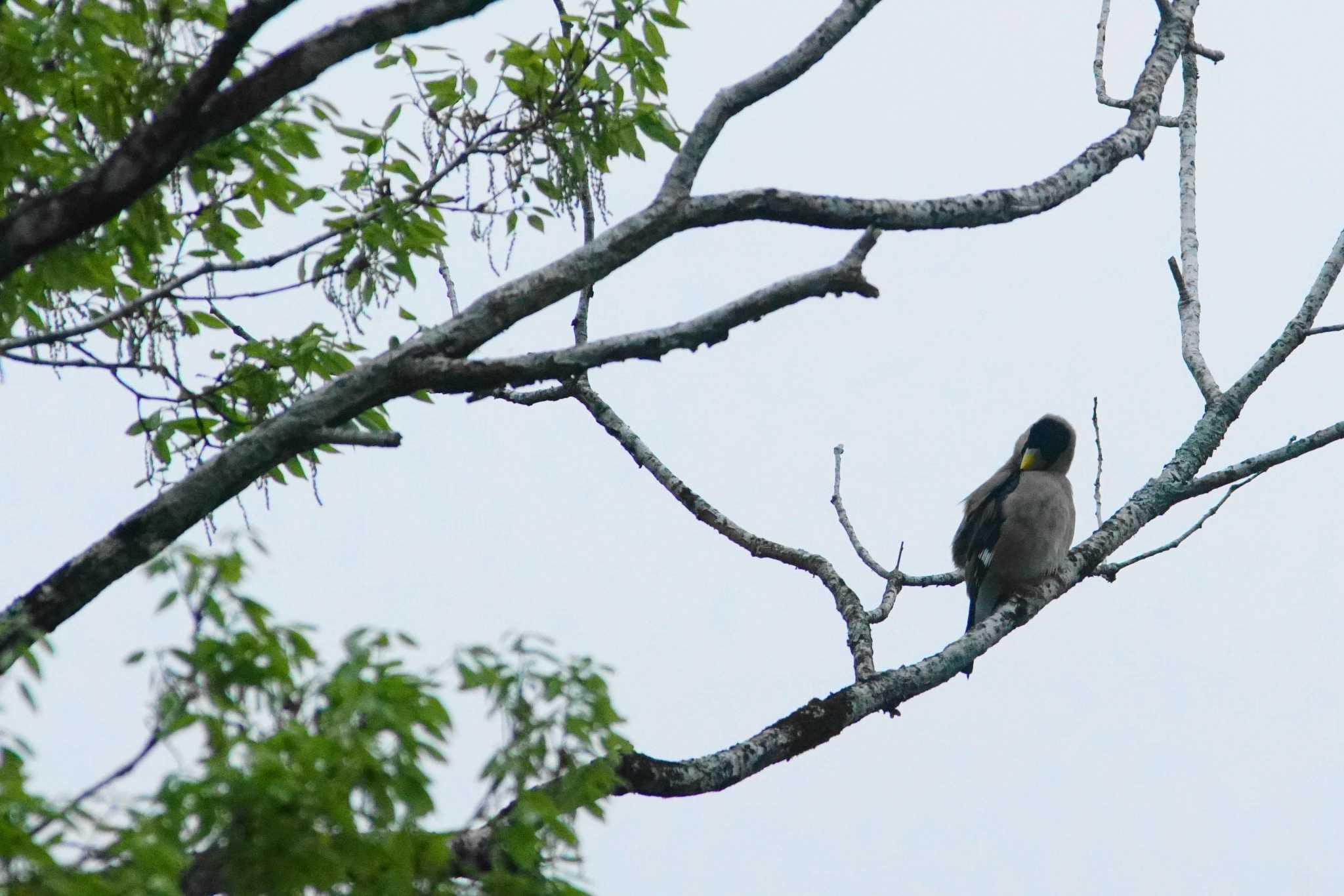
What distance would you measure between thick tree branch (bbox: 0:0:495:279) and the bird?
5.68m

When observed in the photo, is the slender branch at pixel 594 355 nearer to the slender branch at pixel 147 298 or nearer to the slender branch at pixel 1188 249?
the slender branch at pixel 147 298

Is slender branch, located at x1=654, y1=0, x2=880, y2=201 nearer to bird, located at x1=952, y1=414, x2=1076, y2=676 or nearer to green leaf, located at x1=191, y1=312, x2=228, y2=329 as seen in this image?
green leaf, located at x1=191, y1=312, x2=228, y2=329

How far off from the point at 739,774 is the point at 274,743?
199 centimetres

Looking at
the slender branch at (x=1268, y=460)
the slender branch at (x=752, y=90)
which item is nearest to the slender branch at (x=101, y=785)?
the slender branch at (x=752, y=90)

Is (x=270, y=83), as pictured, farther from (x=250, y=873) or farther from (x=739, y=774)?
(x=739, y=774)

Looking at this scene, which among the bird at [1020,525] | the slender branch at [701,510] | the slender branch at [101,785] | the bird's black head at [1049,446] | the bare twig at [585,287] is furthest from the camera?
the bird's black head at [1049,446]

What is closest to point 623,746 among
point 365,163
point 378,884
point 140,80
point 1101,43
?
point 378,884

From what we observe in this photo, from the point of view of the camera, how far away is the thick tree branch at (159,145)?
9.88 ft

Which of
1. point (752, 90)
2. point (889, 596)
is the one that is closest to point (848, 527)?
point (889, 596)

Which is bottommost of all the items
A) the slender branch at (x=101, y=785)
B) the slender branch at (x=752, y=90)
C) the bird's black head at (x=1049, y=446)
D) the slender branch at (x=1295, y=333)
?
the slender branch at (x=101, y=785)

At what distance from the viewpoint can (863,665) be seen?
5.29 metres

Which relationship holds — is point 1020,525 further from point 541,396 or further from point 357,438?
point 357,438

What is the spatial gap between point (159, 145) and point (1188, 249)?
17.6ft

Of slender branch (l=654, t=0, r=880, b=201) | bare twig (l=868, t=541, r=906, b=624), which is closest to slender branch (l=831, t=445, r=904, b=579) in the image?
bare twig (l=868, t=541, r=906, b=624)
